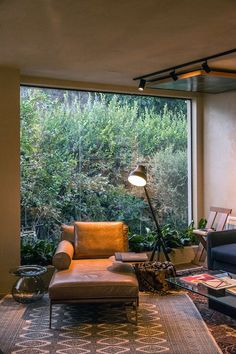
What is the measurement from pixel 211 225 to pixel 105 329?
278 cm

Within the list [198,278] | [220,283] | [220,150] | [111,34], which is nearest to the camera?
[111,34]

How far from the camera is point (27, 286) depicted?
14.2ft

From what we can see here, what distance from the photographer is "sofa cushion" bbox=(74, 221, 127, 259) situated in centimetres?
450

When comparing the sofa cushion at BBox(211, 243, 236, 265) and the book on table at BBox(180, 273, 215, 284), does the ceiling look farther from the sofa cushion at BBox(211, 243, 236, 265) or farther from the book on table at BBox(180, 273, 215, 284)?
the book on table at BBox(180, 273, 215, 284)

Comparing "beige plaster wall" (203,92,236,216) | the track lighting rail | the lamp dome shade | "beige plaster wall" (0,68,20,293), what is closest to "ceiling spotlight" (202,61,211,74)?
the track lighting rail

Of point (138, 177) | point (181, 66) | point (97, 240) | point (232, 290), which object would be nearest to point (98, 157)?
point (138, 177)

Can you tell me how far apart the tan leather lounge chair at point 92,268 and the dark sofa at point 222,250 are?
106 centimetres

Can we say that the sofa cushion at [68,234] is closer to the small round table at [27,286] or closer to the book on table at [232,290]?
the small round table at [27,286]

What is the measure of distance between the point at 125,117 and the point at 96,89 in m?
0.60

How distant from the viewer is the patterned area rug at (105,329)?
3.25 m

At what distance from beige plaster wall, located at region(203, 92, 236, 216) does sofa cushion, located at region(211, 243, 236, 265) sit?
43.8 inches

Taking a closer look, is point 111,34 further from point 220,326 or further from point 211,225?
point 211,225

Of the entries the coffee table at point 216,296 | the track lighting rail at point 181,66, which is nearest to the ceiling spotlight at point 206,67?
the track lighting rail at point 181,66

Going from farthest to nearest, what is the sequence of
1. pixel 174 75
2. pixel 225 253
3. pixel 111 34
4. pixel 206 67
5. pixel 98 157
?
pixel 98 157 < pixel 174 75 < pixel 225 253 < pixel 206 67 < pixel 111 34
